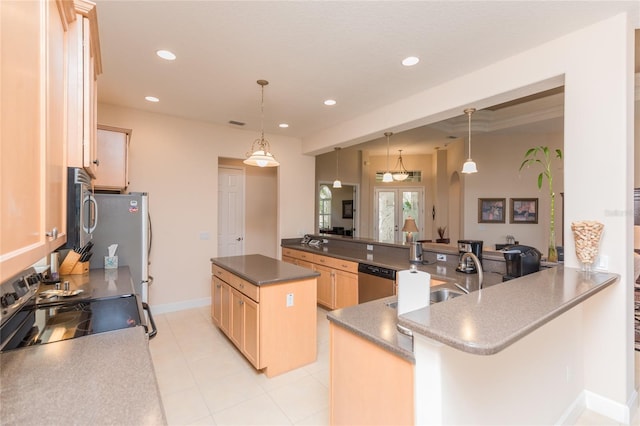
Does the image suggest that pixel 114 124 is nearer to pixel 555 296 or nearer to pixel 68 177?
pixel 68 177

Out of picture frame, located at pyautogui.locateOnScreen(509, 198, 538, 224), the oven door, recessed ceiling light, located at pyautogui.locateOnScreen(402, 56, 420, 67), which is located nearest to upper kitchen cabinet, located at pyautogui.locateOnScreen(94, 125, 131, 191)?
the oven door

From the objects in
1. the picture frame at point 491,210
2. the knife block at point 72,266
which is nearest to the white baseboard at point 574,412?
the knife block at point 72,266

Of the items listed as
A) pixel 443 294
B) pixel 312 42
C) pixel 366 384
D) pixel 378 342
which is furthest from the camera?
pixel 312 42

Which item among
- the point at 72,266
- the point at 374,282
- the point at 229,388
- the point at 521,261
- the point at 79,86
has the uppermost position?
the point at 79,86

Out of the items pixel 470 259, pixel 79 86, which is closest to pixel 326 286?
pixel 470 259

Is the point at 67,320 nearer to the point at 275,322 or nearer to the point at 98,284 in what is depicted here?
the point at 98,284

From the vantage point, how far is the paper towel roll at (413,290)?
4.73 feet

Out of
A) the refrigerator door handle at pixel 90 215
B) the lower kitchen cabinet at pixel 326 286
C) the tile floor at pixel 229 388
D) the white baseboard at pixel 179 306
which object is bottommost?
the tile floor at pixel 229 388

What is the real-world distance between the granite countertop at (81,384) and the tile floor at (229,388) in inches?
47.9

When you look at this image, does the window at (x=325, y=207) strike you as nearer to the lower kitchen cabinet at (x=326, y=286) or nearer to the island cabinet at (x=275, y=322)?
the lower kitchen cabinet at (x=326, y=286)

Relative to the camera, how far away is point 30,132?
0.78 metres

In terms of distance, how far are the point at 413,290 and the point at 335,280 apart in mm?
2807

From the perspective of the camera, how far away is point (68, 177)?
118cm

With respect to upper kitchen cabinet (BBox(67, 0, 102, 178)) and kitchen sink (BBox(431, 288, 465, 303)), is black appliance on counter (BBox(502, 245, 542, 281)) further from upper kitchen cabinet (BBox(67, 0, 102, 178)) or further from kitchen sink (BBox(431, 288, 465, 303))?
upper kitchen cabinet (BBox(67, 0, 102, 178))
